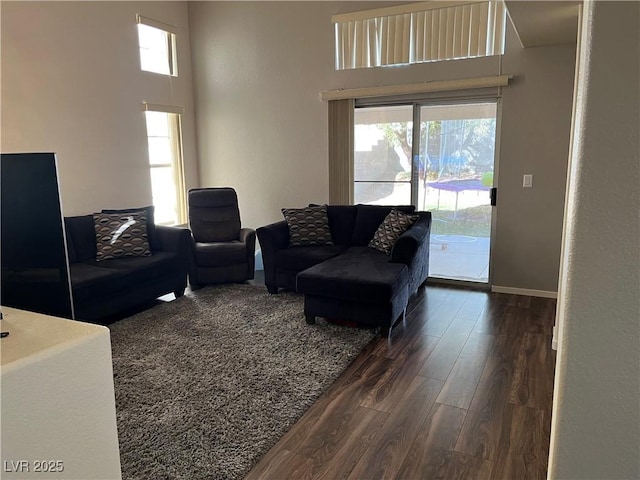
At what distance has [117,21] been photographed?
4910mm

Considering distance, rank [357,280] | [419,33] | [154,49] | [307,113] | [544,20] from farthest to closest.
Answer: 1. [154,49]
2. [307,113]
3. [419,33]
4. [357,280]
5. [544,20]

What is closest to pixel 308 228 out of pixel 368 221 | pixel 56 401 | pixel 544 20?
pixel 368 221

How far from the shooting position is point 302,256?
4.58m

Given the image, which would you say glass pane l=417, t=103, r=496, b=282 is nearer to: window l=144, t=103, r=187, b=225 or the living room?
the living room

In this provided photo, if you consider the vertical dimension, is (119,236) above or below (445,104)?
below

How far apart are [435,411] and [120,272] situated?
113 inches

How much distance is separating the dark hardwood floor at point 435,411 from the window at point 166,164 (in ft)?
11.7

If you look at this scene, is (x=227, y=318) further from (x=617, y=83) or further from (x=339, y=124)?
(x=617, y=83)

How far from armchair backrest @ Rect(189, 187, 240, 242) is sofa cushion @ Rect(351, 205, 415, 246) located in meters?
1.40

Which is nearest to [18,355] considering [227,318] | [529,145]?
[227,318]

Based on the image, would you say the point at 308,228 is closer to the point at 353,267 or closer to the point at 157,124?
the point at 353,267

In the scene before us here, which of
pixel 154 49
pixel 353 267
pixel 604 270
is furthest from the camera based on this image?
pixel 154 49

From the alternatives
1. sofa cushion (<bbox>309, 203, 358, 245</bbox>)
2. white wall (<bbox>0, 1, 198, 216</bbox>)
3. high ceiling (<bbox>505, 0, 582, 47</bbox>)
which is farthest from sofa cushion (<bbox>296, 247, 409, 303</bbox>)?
white wall (<bbox>0, 1, 198, 216</bbox>)

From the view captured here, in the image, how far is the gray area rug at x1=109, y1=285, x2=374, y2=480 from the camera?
2182mm
